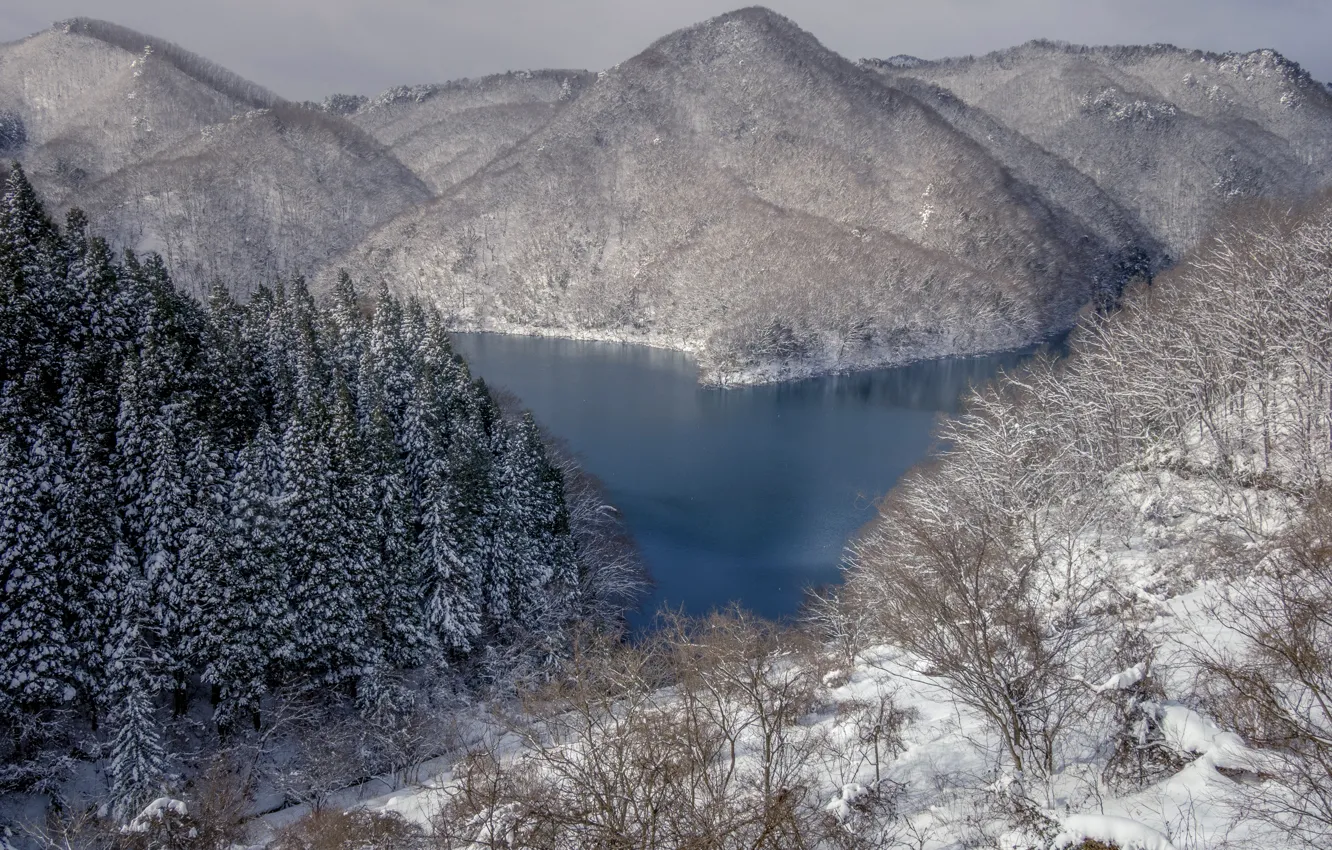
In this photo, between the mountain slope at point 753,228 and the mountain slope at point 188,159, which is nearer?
the mountain slope at point 753,228

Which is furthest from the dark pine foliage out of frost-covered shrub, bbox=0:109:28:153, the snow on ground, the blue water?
frost-covered shrub, bbox=0:109:28:153


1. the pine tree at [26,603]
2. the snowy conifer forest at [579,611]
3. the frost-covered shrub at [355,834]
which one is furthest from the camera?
the pine tree at [26,603]

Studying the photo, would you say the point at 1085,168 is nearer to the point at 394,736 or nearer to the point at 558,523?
the point at 558,523

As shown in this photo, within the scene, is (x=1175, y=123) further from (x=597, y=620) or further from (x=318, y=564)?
(x=318, y=564)

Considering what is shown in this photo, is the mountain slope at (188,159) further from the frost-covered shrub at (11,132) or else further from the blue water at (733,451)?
the blue water at (733,451)

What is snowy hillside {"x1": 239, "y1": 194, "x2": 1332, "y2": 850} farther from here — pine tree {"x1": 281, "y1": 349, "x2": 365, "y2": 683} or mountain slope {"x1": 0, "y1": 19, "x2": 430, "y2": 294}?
mountain slope {"x1": 0, "y1": 19, "x2": 430, "y2": 294}

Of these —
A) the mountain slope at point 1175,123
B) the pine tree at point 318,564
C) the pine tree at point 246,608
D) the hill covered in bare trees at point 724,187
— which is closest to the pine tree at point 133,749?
the pine tree at point 246,608
